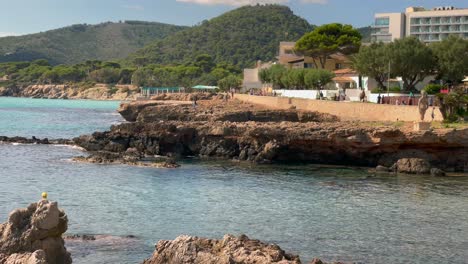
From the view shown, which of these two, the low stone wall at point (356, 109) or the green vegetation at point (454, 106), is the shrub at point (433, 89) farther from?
the green vegetation at point (454, 106)

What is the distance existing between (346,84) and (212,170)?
1531 inches

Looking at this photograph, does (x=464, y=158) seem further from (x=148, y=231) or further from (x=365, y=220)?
(x=148, y=231)

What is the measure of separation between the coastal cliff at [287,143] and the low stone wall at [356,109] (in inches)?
43.0

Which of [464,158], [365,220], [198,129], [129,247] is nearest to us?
[129,247]

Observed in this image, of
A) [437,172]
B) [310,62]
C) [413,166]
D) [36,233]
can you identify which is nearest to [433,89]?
[413,166]

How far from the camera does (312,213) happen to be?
27.3 metres

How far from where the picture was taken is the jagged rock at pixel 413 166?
3844cm

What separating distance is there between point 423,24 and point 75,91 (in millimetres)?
94302

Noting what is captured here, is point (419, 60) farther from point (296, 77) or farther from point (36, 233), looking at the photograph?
point (36, 233)

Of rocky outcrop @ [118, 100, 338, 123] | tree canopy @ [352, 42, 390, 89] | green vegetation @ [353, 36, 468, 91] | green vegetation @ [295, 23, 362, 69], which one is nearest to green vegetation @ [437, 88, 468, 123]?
rocky outcrop @ [118, 100, 338, 123]

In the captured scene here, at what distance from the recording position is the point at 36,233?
630 inches

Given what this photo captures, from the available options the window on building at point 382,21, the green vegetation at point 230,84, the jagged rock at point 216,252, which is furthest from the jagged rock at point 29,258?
the window on building at point 382,21

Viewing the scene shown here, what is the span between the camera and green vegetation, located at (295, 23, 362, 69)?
85.5 metres

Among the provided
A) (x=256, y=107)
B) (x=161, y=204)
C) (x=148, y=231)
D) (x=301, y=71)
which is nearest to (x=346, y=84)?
(x=301, y=71)
